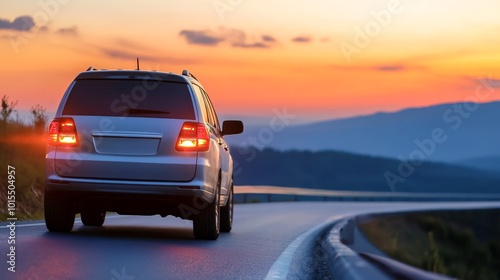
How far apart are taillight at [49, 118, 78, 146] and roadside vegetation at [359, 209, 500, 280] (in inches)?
966

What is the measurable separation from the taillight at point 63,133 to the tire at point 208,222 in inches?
78.3

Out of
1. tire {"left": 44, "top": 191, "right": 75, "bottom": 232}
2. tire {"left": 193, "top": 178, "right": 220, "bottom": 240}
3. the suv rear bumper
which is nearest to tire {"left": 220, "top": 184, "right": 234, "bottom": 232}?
tire {"left": 193, "top": 178, "right": 220, "bottom": 240}

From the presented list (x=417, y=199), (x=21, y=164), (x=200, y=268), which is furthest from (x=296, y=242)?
(x=417, y=199)

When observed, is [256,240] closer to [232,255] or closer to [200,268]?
[232,255]

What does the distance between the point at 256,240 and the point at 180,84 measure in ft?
9.43

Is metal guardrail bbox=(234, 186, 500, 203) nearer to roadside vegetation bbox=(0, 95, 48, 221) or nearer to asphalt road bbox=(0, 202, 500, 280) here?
roadside vegetation bbox=(0, 95, 48, 221)

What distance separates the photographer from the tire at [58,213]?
13.1 meters

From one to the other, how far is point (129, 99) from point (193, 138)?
97 cm

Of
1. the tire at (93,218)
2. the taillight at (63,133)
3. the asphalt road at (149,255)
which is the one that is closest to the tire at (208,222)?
the asphalt road at (149,255)

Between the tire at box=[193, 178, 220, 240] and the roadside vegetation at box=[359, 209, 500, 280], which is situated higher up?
the tire at box=[193, 178, 220, 240]

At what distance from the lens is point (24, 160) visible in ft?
77.8

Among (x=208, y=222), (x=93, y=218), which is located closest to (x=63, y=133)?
(x=208, y=222)

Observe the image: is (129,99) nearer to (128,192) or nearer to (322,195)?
(128,192)

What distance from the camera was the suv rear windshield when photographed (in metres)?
12.8
